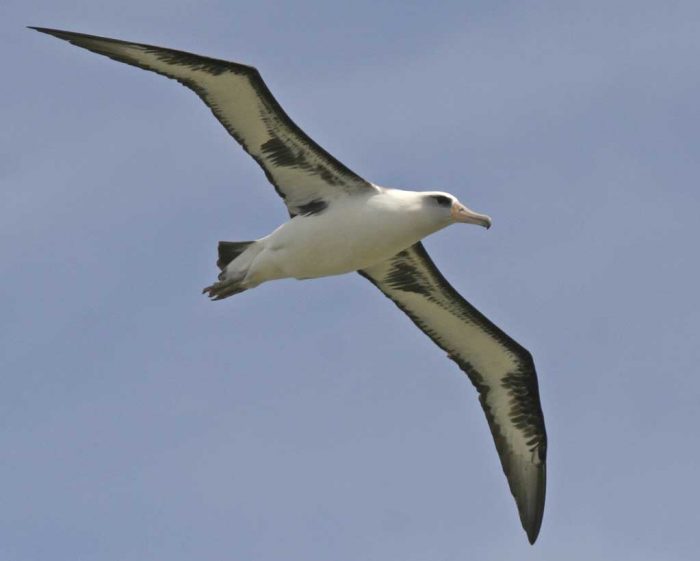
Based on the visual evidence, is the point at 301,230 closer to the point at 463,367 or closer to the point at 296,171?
the point at 296,171

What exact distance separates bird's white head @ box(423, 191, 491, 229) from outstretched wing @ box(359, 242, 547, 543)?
4.80 feet

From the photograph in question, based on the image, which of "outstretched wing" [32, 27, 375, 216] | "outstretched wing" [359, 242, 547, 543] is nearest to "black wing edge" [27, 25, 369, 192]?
"outstretched wing" [32, 27, 375, 216]

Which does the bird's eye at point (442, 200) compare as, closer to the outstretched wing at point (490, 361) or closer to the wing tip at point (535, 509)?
the outstretched wing at point (490, 361)

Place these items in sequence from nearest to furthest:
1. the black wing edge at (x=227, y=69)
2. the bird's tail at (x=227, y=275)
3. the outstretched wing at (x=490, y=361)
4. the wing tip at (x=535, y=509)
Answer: the black wing edge at (x=227, y=69) < the bird's tail at (x=227, y=275) < the outstretched wing at (x=490, y=361) < the wing tip at (x=535, y=509)

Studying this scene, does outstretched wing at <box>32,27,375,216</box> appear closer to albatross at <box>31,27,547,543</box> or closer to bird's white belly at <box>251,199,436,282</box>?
albatross at <box>31,27,547,543</box>

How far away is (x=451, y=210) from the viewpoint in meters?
19.8

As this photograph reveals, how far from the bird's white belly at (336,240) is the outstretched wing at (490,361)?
1.71 meters

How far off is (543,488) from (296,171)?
595 centimetres

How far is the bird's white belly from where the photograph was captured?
19359 mm

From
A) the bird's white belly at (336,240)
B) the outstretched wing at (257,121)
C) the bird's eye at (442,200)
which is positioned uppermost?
the outstretched wing at (257,121)

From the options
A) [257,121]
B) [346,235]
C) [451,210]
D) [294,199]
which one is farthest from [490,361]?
[257,121]

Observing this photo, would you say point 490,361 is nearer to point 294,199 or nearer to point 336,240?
point 336,240

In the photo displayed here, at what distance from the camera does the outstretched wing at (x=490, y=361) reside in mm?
21625

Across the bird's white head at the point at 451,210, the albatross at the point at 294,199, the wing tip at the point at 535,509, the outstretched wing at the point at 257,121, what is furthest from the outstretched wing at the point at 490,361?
the outstretched wing at the point at 257,121
